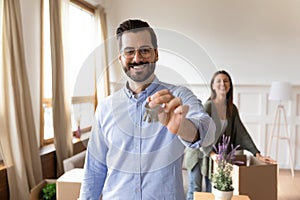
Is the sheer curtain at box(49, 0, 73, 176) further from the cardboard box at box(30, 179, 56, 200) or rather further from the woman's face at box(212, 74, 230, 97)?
the woman's face at box(212, 74, 230, 97)

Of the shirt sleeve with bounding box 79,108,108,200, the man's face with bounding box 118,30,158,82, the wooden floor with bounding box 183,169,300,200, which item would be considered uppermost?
the man's face with bounding box 118,30,158,82

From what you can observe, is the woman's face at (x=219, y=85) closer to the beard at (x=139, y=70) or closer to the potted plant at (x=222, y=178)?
the beard at (x=139, y=70)

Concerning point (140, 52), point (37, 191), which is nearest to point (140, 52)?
point (140, 52)

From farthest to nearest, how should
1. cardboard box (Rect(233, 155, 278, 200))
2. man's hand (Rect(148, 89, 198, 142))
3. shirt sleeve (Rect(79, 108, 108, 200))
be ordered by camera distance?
cardboard box (Rect(233, 155, 278, 200)) < shirt sleeve (Rect(79, 108, 108, 200)) < man's hand (Rect(148, 89, 198, 142))

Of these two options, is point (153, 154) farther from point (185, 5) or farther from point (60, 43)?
point (185, 5)

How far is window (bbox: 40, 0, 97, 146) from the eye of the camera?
613mm

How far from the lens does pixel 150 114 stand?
0.58 m

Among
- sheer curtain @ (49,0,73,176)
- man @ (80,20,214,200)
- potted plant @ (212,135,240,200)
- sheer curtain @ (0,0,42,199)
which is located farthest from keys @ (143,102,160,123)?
sheer curtain @ (49,0,73,176)

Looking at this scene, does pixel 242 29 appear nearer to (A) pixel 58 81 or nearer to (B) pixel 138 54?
(A) pixel 58 81

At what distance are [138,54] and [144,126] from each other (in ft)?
0.53

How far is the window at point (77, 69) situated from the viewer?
24.1 inches

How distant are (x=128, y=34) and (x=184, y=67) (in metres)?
0.12

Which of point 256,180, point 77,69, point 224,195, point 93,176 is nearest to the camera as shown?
point 77,69

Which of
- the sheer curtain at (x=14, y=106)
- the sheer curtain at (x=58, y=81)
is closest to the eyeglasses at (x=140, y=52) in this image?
the sheer curtain at (x=14, y=106)
